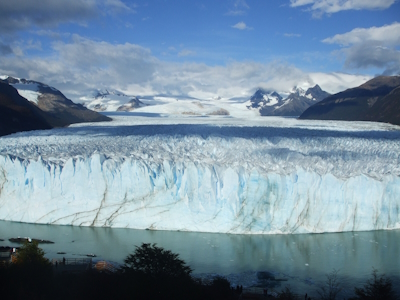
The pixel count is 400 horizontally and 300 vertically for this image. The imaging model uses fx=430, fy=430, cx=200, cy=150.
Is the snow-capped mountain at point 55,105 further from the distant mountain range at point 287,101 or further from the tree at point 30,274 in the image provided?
the distant mountain range at point 287,101

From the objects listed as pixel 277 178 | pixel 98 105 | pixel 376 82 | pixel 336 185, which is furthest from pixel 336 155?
pixel 98 105

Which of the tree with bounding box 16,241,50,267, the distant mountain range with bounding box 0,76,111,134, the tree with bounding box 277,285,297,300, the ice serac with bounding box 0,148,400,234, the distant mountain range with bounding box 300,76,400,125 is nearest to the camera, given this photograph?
the tree with bounding box 277,285,297,300

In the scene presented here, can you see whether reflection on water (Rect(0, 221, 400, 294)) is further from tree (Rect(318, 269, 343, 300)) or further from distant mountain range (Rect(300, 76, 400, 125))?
distant mountain range (Rect(300, 76, 400, 125))

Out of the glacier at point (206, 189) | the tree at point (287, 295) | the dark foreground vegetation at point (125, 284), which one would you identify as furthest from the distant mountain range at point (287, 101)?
the dark foreground vegetation at point (125, 284)

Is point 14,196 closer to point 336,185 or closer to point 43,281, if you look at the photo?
point 43,281

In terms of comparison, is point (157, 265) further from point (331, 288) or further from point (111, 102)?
point (111, 102)

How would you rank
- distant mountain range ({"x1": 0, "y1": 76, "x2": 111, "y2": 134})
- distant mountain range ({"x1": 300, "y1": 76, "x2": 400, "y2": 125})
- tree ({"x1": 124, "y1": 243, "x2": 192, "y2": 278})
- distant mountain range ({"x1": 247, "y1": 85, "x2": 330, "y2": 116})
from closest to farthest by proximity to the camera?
1. tree ({"x1": 124, "y1": 243, "x2": 192, "y2": 278})
2. distant mountain range ({"x1": 0, "y1": 76, "x2": 111, "y2": 134})
3. distant mountain range ({"x1": 300, "y1": 76, "x2": 400, "y2": 125})
4. distant mountain range ({"x1": 247, "y1": 85, "x2": 330, "y2": 116})

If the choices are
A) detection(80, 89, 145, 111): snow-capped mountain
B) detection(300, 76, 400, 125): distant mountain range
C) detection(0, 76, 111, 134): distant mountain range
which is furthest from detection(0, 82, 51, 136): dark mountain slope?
detection(80, 89, 145, 111): snow-capped mountain

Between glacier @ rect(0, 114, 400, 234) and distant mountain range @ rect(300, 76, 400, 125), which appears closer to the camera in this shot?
glacier @ rect(0, 114, 400, 234)
